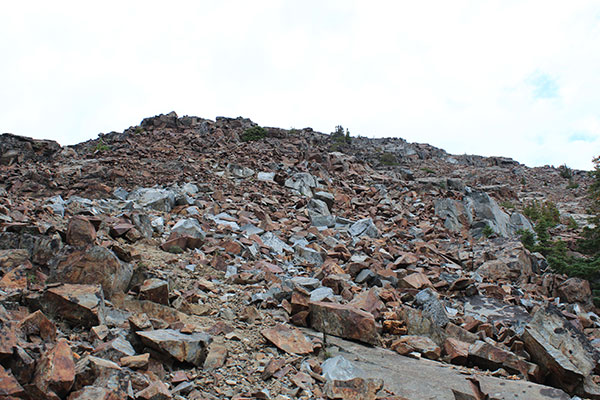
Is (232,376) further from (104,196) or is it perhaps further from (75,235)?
(104,196)

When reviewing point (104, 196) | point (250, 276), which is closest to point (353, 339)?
point (250, 276)

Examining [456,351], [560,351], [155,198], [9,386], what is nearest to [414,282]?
[456,351]

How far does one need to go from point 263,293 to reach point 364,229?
626cm

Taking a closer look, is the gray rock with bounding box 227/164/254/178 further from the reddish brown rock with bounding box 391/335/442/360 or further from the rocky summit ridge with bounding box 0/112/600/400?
the reddish brown rock with bounding box 391/335/442/360

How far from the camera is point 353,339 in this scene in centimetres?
495

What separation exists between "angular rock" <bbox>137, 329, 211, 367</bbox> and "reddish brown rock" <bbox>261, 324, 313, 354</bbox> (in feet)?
2.95

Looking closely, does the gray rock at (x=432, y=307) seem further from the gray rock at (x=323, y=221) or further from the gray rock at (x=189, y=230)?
the gray rock at (x=323, y=221)

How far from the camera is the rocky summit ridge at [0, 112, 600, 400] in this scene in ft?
11.5

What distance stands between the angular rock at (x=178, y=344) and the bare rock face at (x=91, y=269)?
134cm

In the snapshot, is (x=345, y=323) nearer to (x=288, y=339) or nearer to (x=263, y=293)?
(x=288, y=339)

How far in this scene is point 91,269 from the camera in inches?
183

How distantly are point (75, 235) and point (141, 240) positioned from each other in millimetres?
2028

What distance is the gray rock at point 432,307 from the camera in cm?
587

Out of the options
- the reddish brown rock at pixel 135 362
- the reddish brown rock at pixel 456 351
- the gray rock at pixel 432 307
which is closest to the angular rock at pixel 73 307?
the reddish brown rock at pixel 135 362
